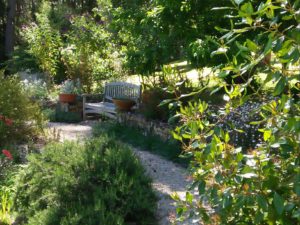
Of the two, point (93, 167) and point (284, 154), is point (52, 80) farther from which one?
point (284, 154)

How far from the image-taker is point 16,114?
26.9 feet

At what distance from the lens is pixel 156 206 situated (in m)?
4.61

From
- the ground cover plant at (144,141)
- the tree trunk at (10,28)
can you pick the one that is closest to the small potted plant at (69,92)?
the ground cover plant at (144,141)

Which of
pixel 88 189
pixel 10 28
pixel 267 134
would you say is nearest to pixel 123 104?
pixel 88 189

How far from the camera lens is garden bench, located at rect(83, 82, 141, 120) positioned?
1107 centimetres

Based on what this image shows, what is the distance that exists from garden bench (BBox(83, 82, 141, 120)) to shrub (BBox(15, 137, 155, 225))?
230 inches

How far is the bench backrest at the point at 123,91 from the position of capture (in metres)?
11.4

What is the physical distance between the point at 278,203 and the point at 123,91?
10396mm

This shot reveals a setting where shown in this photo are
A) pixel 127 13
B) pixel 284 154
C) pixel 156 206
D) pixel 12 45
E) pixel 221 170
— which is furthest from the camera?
pixel 12 45

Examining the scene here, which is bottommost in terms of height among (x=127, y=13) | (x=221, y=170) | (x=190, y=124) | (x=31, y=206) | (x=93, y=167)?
(x=31, y=206)

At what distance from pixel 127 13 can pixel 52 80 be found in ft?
24.9

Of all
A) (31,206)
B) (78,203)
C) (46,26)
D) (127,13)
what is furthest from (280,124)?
(46,26)

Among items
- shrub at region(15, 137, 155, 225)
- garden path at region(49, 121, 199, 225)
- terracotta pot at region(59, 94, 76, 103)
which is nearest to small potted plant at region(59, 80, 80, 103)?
terracotta pot at region(59, 94, 76, 103)

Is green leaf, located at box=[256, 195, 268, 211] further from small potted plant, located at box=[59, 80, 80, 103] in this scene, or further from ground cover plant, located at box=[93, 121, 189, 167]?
small potted plant, located at box=[59, 80, 80, 103]
